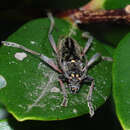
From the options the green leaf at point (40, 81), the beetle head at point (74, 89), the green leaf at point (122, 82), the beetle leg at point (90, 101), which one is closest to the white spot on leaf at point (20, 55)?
the green leaf at point (40, 81)

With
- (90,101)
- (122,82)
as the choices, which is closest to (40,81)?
(90,101)

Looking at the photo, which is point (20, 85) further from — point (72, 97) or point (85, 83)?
point (85, 83)

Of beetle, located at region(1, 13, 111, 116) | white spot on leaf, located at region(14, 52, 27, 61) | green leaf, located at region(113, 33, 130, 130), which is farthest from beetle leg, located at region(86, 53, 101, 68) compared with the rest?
white spot on leaf, located at region(14, 52, 27, 61)

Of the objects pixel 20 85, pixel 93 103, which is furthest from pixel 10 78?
pixel 93 103

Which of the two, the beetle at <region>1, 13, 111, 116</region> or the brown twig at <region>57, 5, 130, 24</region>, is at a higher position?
the brown twig at <region>57, 5, 130, 24</region>

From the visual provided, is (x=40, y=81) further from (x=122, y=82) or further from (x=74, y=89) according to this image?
(x=122, y=82)

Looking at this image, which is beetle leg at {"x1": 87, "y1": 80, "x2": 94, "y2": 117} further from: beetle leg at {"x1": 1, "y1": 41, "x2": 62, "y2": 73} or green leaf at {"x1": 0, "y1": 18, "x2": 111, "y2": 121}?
beetle leg at {"x1": 1, "y1": 41, "x2": 62, "y2": 73}
